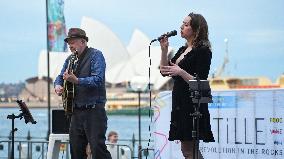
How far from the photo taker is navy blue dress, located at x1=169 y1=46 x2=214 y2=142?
479cm

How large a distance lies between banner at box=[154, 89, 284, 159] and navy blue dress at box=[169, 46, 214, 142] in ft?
5.81

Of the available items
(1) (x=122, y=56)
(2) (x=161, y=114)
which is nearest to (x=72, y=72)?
(2) (x=161, y=114)

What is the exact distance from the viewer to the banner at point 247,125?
645 cm

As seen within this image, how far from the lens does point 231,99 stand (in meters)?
6.79

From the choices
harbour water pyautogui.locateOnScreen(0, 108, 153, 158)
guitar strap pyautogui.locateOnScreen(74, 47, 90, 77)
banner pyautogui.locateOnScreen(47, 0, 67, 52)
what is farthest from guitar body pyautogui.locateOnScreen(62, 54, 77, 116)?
banner pyautogui.locateOnScreen(47, 0, 67, 52)

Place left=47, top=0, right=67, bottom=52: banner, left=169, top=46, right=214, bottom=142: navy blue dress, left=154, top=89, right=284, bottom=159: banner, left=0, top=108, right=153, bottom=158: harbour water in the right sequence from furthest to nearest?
left=47, top=0, right=67, bottom=52: banner
left=0, top=108, right=153, bottom=158: harbour water
left=154, top=89, right=284, bottom=159: banner
left=169, top=46, right=214, bottom=142: navy blue dress

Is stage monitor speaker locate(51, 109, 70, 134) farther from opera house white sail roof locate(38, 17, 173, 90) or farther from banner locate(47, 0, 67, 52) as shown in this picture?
opera house white sail roof locate(38, 17, 173, 90)

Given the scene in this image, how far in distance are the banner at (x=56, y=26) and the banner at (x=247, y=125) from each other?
754 cm

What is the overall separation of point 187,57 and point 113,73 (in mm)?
49249

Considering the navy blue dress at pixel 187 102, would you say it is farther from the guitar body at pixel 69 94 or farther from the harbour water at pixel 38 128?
the harbour water at pixel 38 128

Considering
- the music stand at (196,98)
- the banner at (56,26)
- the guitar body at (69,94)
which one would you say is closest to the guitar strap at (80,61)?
the guitar body at (69,94)

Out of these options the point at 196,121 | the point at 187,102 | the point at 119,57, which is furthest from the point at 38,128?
the point at 196,121

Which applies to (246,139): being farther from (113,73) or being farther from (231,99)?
(113,73)

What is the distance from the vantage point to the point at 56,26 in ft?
46.6
